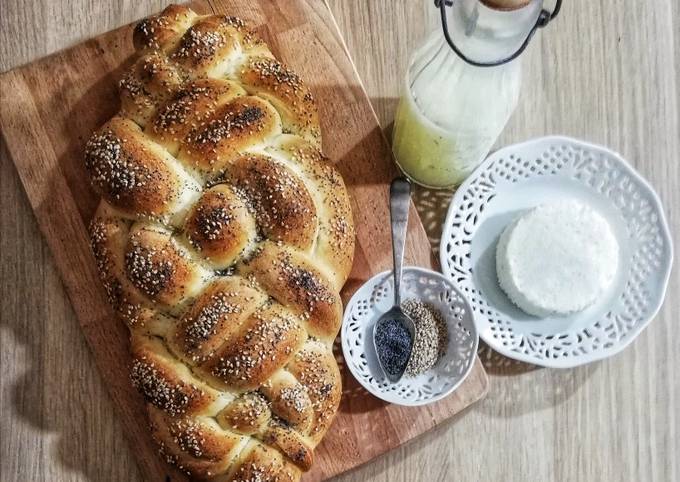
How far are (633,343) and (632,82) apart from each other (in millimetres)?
518

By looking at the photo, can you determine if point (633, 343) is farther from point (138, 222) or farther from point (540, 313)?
point (138, 222)

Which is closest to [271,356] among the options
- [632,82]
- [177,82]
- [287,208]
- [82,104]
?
[287,208]

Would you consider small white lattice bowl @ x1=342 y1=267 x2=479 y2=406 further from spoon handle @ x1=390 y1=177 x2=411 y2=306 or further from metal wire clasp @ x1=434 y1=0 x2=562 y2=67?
metal wire clasp @ x1=434 y1=0 x2=562 y2=67

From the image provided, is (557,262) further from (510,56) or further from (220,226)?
(220,226)

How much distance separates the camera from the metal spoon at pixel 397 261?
56.2 inches

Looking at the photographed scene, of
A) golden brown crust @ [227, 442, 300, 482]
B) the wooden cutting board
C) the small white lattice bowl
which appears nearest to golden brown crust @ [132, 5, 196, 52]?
the wooden cutting board

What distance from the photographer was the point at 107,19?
151 cm

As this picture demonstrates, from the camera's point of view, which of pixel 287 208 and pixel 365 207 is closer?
pixel 287 208

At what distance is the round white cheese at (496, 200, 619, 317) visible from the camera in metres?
1.46

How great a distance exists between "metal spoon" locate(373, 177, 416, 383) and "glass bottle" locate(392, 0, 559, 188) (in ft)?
0.19

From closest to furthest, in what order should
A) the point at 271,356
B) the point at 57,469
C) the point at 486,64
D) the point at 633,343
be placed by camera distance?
the point at 486,64 < the point at 271,356 < the point at 57,469 < the point at 633,343

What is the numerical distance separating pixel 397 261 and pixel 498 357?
290mm

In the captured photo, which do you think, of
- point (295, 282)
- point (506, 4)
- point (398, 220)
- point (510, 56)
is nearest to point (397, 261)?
point (398, 220)

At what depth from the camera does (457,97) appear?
129 centimetres
